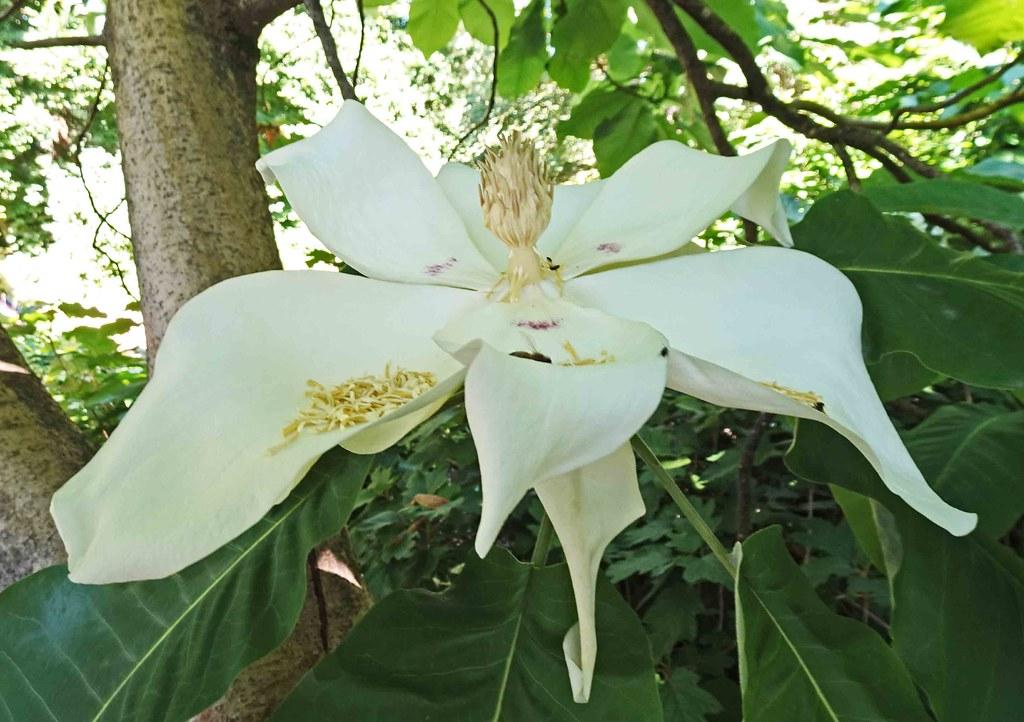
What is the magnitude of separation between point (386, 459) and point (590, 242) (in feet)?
2.75

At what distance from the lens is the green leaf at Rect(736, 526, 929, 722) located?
41 cm

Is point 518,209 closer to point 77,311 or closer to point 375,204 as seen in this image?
point 375,204

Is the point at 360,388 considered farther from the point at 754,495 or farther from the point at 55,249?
the point at 55,249

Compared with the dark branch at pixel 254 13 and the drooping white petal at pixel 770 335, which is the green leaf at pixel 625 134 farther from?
the drooping white petal at pixel 770 335

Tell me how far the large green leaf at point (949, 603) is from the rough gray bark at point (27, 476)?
463 millimetres

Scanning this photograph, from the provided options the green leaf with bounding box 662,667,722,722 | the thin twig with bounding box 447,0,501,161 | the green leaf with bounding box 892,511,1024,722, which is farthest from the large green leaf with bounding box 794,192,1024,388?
the green leaf with bounding box 662,667,722,722

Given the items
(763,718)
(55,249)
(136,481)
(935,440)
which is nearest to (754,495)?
(935,440)

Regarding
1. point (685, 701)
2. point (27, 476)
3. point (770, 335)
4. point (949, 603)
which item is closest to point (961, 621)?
point (949, 603)

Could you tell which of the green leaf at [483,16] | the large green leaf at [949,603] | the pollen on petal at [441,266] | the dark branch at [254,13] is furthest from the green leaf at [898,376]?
the green leaf at [483,16]

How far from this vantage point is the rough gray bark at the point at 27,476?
47 cm

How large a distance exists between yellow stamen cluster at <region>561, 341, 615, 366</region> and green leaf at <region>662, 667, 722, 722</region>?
0.65m

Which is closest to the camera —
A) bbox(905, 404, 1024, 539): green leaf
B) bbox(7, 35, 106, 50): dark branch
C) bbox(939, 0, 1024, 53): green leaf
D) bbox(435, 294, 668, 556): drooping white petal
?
bbox(435, 294, 668, 556): drooping white petal

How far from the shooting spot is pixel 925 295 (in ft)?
1.59

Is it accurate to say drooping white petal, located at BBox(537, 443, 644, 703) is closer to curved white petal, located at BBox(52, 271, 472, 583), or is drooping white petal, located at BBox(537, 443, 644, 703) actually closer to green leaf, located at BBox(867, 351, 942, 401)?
curved white petal, located at BBox(52, 271, 472, 583)
